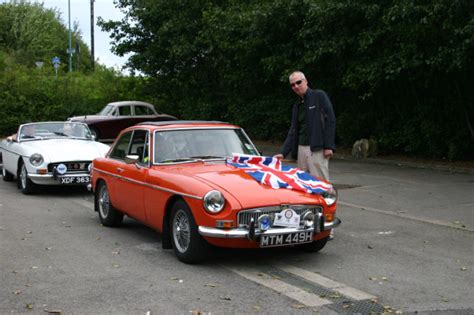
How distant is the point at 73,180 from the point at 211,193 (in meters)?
6.13

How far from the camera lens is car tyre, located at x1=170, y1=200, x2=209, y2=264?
6.64m

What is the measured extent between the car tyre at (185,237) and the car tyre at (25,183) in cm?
616

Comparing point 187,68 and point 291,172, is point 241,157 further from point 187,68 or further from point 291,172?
point 187,68

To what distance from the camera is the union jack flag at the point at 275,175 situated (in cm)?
695

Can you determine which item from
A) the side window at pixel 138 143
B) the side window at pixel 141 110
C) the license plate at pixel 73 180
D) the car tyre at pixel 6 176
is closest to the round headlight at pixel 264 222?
the side window at pixel 138 143

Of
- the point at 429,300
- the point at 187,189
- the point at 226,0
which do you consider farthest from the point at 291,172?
the point at 226,0

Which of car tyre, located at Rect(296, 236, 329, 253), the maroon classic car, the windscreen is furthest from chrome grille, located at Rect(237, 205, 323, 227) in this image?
the maroon classic car

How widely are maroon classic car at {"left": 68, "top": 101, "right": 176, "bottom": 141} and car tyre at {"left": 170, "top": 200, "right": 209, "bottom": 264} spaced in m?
19.4

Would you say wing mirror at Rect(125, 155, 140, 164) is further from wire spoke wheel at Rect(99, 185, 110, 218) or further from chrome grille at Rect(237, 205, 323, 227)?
chrome grille at Rect(237, 205, 323, 227)

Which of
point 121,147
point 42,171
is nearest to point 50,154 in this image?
point 42,171

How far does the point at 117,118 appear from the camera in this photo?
2653 cm

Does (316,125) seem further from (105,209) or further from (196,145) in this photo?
(105,209)

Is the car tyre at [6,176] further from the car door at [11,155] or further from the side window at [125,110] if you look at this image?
the side window at [125,110]

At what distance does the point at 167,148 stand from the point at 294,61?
39.0 feet
